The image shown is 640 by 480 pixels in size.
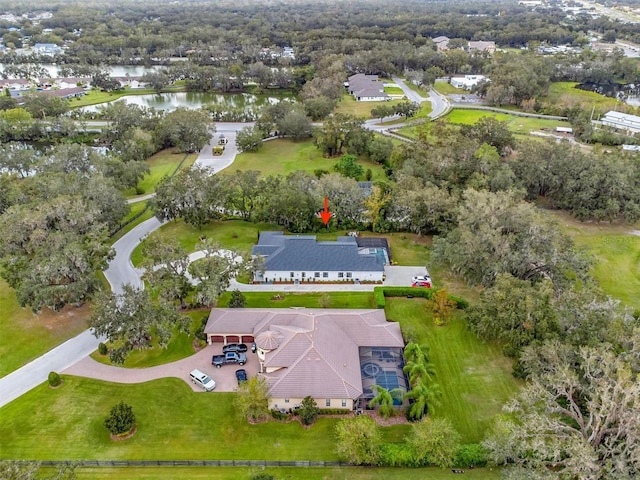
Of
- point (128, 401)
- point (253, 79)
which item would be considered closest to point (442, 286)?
point (128, 401)

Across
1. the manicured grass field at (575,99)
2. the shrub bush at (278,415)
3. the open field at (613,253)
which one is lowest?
the open field at (613,253)

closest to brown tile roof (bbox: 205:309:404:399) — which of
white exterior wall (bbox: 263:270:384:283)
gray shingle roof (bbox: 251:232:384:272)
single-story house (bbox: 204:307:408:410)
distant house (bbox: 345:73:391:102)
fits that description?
single-story house (bbox: 204:307:408:410)

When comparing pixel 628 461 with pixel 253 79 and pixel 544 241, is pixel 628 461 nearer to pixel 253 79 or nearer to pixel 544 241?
pixel 544 241

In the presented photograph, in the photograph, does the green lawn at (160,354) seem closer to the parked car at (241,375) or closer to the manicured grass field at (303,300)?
the parked car at (241,375)

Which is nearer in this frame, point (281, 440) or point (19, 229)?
point (281, 440)

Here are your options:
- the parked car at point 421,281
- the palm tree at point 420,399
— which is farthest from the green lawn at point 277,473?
the parked car at point 421,281

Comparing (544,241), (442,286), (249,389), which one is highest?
(544,241)

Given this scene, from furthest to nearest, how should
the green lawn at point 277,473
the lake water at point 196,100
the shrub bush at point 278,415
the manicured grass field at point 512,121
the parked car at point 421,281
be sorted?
the lake water at point 196,100, the manicured grass field at point 512,121, the parked car at point 421,281, the shrub bush at point 278,415, the green lawn at point 277,473
